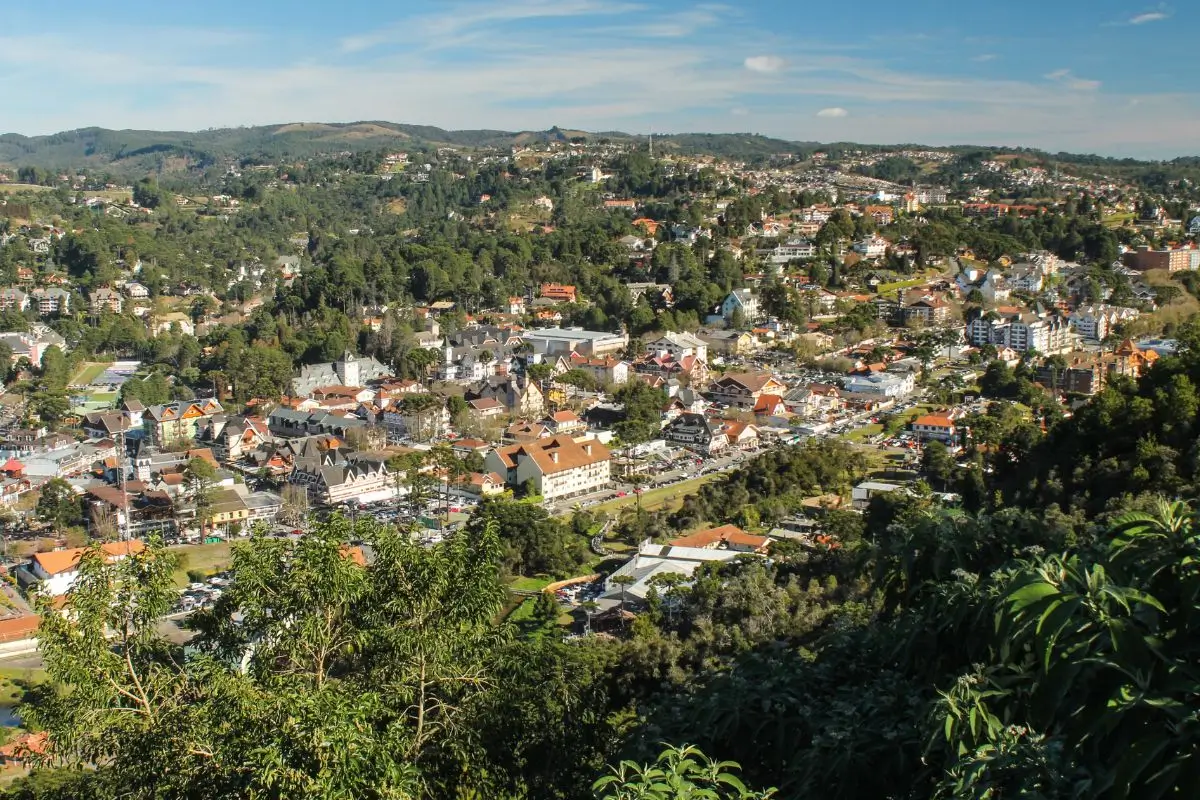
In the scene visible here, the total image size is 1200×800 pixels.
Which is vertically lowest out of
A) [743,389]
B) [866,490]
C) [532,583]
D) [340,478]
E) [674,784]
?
[532,583]

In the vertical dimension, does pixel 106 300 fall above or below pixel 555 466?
above

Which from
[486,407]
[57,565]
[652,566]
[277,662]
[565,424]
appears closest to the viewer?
[277,662]

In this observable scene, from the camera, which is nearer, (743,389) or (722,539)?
(722,539)

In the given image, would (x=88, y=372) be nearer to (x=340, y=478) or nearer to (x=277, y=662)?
(x=340, y=478)

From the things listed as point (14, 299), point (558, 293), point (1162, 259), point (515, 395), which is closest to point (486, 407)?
point (515, 395)

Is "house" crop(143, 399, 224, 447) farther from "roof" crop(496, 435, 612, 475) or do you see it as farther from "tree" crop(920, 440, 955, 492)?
"tree" crop(920, 440, 955, 492)

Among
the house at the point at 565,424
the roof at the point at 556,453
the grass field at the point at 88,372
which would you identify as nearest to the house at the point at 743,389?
the house at the point at 565,424
